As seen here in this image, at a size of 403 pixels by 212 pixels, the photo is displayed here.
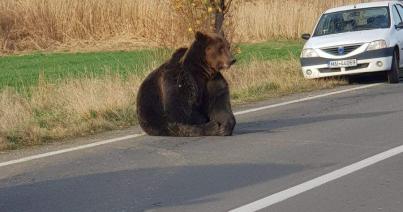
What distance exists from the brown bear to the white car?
7275 mm

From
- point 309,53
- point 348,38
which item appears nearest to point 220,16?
point 309,53

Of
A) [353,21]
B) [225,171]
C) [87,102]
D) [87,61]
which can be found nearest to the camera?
[225,171]

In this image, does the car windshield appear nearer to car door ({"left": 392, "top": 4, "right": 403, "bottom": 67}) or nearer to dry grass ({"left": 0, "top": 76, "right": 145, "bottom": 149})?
car door ({"left": 392, "top": 4, "right": 403, "bottom": 67})

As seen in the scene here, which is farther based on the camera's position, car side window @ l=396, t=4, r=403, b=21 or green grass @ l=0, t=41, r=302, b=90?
green grass @ l=0, t=41, r=302, b=90

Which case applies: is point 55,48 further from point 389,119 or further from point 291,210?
point 291,210

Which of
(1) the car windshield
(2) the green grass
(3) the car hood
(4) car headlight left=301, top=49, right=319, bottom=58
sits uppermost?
(1) the car windshield

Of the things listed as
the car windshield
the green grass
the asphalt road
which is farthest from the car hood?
the asphalt road

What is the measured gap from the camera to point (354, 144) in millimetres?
9969

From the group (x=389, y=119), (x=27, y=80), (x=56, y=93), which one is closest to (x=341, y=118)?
(x=389, y=119)

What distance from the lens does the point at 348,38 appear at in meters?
17.7

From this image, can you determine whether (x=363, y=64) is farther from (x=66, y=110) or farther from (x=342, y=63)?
(x=66, y=110)

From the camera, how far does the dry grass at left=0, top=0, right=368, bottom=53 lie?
37406 millimetres

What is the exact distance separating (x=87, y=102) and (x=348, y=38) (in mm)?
6180

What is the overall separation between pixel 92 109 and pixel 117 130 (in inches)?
49.8
